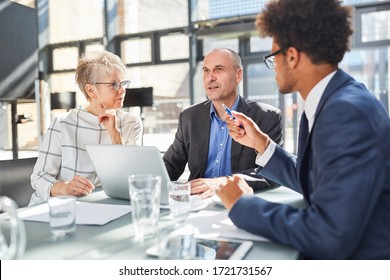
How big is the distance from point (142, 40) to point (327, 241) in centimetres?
639

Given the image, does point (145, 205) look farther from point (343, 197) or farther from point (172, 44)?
point (172, 44)

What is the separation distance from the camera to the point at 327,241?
79 cm

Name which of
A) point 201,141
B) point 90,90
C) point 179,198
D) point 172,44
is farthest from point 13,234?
point 172,44

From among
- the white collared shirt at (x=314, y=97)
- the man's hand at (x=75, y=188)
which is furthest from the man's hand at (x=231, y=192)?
the man's hand at (x=75, y=188)

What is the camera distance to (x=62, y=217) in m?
0.97

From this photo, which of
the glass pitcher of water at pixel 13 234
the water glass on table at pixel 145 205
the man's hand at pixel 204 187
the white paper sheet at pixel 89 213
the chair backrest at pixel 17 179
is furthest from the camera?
the chair backrest at pixel 17 179

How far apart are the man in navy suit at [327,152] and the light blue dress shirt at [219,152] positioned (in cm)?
93

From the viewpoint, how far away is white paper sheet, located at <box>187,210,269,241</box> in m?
0.92

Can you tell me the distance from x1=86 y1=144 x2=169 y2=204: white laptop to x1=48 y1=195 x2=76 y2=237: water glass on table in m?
0.29

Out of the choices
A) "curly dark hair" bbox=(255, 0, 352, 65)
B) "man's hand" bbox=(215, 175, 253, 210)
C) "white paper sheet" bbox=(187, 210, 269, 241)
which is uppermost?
"curly dark hair" bbox=(255, 0, 352, 65)

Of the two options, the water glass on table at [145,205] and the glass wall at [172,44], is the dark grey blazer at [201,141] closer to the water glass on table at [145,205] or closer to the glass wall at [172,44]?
the water glass on table at [145,205]

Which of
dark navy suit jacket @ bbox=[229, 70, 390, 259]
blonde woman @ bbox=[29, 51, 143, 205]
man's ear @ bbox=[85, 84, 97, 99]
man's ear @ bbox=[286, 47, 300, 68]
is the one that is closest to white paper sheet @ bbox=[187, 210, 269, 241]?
dark navy suit jacket @ bbox=[229, 70, 390, 259]

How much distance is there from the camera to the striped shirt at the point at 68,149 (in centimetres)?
170

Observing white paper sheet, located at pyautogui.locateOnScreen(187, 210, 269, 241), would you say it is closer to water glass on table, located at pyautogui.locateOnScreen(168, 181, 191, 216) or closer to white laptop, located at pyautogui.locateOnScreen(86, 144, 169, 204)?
water glass on table, located at pyautogui.locateOnScreen(168, 181, 191, 216)
